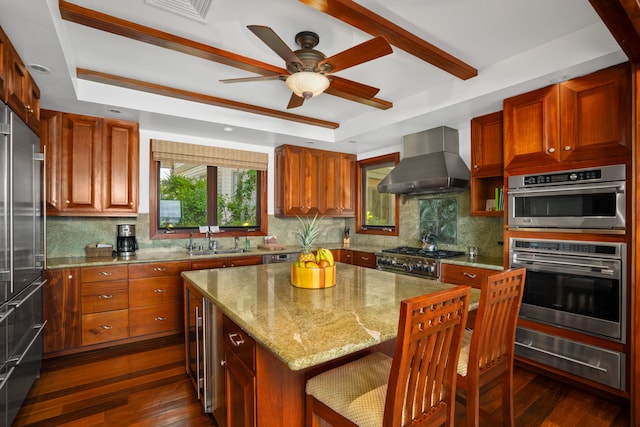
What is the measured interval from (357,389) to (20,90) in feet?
9.06

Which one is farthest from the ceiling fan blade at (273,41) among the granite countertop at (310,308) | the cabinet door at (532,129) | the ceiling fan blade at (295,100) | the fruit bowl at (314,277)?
the cabinet door at (532,129)

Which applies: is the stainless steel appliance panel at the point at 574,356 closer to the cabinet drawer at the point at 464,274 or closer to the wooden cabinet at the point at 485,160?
the cabinet drawer at the point at 464,274

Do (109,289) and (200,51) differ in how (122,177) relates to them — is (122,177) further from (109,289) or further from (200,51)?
(200,51)

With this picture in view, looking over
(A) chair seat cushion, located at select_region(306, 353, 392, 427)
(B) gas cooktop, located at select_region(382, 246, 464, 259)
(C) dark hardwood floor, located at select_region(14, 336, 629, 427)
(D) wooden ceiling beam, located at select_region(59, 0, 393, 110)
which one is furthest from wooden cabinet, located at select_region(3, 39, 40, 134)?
(B) gas cooktop, located at select_region(382, 246, 464, 259)

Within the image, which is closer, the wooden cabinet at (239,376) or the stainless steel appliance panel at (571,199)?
the wooden cabinet at (239,376)

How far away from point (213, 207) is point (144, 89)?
1.78m

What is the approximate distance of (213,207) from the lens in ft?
14.5

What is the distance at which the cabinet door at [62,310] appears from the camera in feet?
9.46

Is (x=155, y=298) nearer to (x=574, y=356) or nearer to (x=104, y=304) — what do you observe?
(x=104, y=304)

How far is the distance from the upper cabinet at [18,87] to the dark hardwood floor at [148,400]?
197 cm

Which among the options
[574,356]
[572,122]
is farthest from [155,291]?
[572,122]

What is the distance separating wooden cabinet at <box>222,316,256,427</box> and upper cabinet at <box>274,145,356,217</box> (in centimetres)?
304

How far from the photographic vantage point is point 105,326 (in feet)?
10.3

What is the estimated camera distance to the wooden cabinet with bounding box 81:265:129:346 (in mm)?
3053
